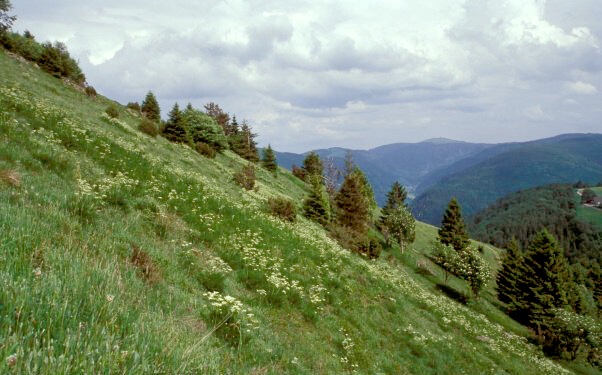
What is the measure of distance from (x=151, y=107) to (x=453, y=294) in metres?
51.0

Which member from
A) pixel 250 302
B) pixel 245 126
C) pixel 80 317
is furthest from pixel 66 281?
pixel 245 126

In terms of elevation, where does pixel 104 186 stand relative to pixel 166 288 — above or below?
above

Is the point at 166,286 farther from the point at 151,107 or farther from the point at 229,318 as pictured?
the point at 151,107

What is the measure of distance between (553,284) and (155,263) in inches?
2442

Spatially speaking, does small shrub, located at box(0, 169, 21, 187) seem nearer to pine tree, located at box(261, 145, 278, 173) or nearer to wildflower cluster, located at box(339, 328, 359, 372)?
wildflower cluster, located at box(339, 328, 359, 372)

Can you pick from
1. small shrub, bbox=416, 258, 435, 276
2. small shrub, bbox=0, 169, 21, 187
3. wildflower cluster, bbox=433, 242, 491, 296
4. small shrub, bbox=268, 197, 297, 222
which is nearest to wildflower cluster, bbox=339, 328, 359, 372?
small shrub, bbox=0, 169, 21, 187

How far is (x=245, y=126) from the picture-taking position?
75.0m

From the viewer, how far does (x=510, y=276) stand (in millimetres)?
59125

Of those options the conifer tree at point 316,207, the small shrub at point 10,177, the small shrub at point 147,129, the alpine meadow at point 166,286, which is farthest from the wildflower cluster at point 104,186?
the conifer tree at point 316,207

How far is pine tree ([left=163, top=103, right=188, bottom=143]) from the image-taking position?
39625mm

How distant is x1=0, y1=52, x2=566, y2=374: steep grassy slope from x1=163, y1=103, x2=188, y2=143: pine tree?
20.8 metres

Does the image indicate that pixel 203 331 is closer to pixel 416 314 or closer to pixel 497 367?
pixel 416 314

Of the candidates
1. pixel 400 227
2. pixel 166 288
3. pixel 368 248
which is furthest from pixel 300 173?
pixel 166 288

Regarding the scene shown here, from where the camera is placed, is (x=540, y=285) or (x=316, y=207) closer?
(x=316, y=207)
